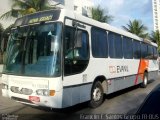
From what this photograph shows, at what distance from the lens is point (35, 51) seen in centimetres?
755

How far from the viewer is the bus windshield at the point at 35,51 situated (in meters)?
7.16

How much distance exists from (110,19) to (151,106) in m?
28.7

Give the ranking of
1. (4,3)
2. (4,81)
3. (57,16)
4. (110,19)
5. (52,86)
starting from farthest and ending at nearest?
(110,19) < (4,3) < (4,81) < (57,16) < (52,86)

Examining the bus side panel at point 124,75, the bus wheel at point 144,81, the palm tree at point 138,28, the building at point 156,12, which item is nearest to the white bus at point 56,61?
the bus side panel at point 124,75

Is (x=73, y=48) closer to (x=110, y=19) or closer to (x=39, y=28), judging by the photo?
(x=39, y=28)

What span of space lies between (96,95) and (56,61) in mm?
2593

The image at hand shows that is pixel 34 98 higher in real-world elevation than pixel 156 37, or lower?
lower

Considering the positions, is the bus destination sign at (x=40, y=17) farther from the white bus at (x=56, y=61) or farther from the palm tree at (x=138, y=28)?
the palm tree at (x=138, y=28)

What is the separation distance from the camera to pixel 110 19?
32000 millimetres

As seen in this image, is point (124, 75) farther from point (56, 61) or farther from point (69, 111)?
point (56, 61)

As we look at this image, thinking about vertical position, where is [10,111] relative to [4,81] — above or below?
below

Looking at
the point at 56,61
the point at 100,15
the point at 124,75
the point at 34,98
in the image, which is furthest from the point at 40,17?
the point at 100,15

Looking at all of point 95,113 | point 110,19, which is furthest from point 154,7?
point 95,113

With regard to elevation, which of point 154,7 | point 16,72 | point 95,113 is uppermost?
point 154,7
